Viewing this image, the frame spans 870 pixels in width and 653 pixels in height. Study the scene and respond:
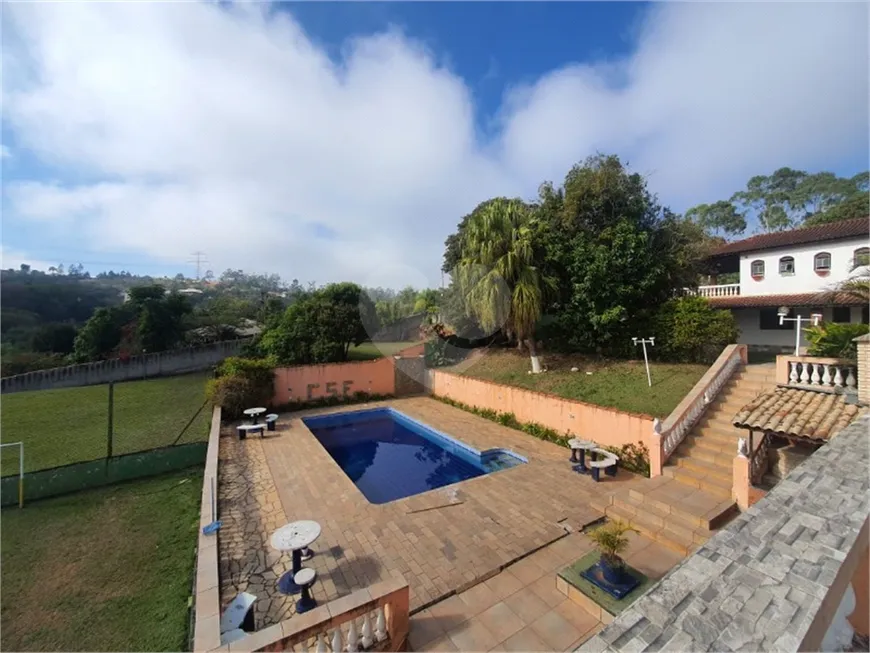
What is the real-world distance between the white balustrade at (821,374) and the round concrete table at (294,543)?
9.90m

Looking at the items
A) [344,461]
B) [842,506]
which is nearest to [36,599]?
[344,461]

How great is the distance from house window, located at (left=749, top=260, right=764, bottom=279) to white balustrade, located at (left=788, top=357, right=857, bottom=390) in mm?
11631

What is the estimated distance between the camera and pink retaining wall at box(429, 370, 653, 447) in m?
8.81

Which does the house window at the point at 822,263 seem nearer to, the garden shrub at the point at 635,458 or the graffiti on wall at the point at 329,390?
the garden shrub at the point at 635,458

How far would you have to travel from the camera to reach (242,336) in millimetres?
28641

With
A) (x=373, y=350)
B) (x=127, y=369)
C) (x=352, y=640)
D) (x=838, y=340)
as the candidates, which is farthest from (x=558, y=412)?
(x=127, y=369)

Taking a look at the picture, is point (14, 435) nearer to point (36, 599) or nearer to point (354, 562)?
point (36, 599)

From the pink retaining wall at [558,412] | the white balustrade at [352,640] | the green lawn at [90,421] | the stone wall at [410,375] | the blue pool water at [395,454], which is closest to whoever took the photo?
the white balustrade at [352,640]

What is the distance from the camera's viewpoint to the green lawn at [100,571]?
458 centimetres

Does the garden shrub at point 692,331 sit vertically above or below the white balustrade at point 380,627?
above

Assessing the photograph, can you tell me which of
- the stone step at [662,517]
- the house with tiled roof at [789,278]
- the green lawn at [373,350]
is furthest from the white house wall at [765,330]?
the green lawn at [373,350]

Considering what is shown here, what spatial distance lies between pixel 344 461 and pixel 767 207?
48.0 meters

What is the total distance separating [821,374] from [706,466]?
339 centimetres

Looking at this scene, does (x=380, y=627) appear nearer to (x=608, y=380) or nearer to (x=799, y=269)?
(x=608, y=380)
